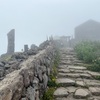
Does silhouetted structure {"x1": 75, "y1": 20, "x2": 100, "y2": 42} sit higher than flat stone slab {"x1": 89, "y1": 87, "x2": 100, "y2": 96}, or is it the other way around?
silhouetted structure {"x1": 75, "y1": 20, "x2": 100, "y2": 42}

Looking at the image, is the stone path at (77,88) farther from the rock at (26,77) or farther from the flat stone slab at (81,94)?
the rock at (26,77)

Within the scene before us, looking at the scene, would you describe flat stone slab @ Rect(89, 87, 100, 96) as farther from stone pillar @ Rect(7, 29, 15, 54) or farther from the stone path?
stone pillar @ Rect(7, 29, 15, 54)

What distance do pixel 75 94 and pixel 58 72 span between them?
2.64 metres

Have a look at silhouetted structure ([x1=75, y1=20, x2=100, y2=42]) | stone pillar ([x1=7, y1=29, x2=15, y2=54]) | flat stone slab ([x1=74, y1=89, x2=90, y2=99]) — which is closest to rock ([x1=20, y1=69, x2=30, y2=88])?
flat stone slab ([x1=74, y1=89, x2=90, y2=99])

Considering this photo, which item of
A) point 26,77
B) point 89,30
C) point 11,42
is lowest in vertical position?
point 26,77

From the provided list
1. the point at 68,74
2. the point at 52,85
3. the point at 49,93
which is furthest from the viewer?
the point at 68,74

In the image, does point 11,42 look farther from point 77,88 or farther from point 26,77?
point 26,77

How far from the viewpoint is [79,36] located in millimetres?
44281

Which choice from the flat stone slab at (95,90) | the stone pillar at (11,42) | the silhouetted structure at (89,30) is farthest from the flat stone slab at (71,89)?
the silhouetted structure at (89,30)

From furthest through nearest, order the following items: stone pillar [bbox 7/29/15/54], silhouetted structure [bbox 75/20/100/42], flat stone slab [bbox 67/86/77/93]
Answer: silhouetted structure [bbox 75/20/100/42]
stone pillar [bbox 7/29/15/54]
flat stone slab [bbox 67/86/77/93]

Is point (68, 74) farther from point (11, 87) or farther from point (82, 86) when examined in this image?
point (11, 87)

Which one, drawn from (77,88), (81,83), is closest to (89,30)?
(81,83)

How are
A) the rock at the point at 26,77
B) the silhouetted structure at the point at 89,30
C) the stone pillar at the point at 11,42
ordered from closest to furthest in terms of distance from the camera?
the rock at the point at 26,77, the stone pillar at the point at 11,42, the silhouetted structure at the point at 89,30

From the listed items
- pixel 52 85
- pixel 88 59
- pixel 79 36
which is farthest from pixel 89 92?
pixel 79 36
